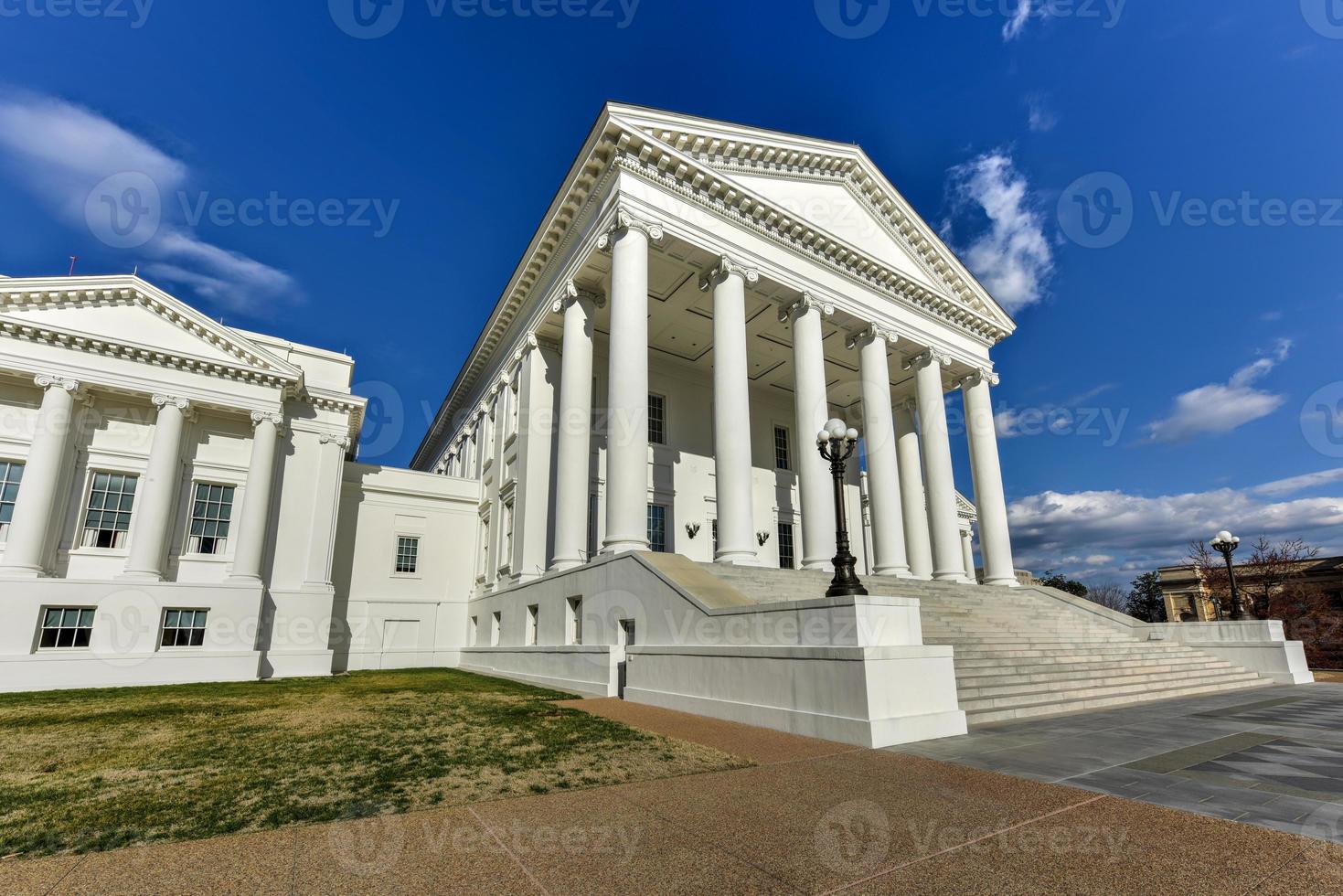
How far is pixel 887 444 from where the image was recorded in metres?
21.5

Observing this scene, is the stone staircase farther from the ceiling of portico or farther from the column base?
the ceiling of portico

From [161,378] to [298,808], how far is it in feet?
74.4

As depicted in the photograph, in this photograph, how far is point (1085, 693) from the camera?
463 inches

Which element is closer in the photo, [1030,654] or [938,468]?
[1030,654]

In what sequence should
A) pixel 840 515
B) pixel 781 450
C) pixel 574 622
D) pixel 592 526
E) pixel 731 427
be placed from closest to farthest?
pixel 840 515 → pixel 731 427 → pixel 574 622 → pixel 592 526 → pixel 781 450

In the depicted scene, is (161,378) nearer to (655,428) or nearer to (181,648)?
(181,648)

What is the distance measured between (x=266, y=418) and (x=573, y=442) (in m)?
12.5

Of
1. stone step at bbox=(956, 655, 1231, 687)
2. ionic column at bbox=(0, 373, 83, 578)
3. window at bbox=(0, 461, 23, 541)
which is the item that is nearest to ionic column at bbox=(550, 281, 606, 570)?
stone step at bbox=(956, 655, 1231, 687)

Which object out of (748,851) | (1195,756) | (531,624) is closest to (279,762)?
(748,851)

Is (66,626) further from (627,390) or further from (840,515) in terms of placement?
(840,515)

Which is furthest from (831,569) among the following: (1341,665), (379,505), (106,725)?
(1341,665)

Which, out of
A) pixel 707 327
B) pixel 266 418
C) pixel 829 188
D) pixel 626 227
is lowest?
pixel 266 418

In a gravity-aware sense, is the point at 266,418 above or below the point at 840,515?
above

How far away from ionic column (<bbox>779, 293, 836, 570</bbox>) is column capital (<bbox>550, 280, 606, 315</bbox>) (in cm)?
676
